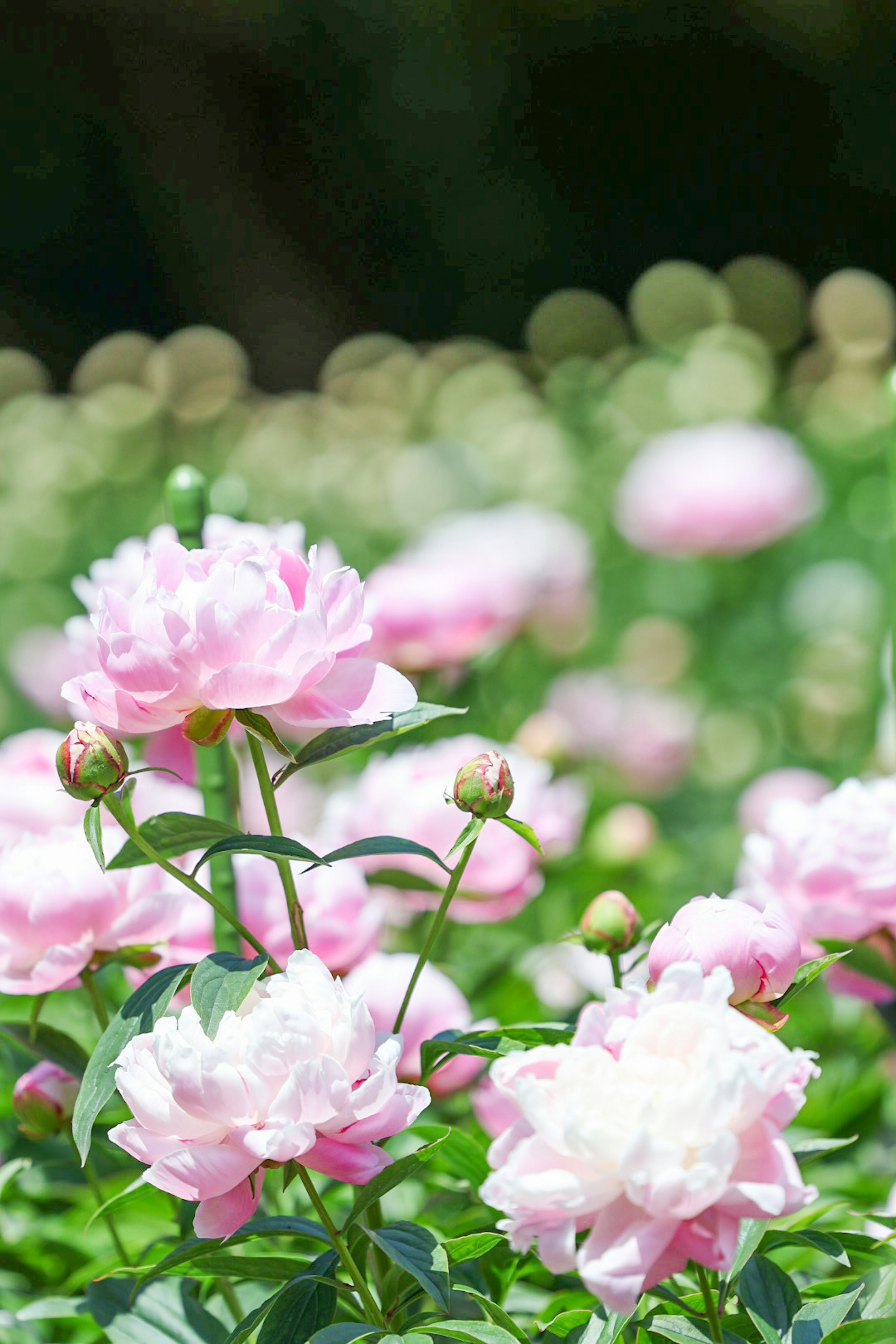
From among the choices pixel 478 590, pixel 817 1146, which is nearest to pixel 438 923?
pixel 817 1146

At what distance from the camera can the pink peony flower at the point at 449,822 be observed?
27.2 inches

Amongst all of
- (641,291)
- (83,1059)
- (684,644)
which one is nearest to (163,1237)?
(83,1059)

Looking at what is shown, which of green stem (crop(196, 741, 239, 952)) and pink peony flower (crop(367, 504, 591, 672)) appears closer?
green stem (crop(196, 741, 239, 952))

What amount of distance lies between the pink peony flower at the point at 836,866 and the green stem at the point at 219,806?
20 centimetres

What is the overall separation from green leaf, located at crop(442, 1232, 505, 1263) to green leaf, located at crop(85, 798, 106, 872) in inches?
5.6

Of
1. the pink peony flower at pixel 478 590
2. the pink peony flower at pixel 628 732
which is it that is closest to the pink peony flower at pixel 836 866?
the pink peony flower at pixel 478 590

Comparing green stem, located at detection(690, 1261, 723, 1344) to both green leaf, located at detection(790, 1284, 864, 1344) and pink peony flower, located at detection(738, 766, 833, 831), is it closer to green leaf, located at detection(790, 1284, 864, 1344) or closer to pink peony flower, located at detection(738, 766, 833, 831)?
green leaf, located at detection(790, 1284, 864, 1344)

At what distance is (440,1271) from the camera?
1.24ft

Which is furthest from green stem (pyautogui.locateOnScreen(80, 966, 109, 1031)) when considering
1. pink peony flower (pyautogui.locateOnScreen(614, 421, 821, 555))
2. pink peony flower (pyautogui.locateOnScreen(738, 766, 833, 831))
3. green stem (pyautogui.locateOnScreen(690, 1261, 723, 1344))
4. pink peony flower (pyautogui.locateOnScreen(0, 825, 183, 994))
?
pink peony flower (pyautogui.locateOnScreen(614, 421, 821, 555))

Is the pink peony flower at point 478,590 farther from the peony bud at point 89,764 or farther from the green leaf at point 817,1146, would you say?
the green leaf at point 817,1146

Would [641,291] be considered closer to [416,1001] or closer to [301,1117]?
[416,1001]

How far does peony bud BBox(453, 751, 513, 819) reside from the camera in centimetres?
42

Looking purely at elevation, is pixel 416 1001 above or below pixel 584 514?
below

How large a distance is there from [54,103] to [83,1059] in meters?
4.02
